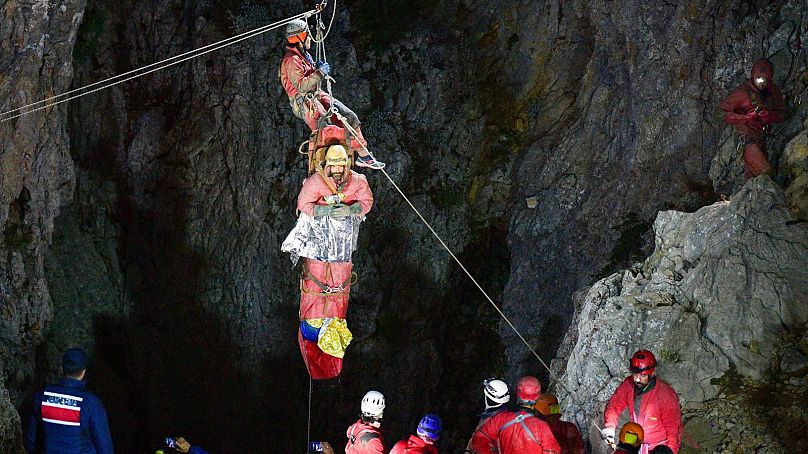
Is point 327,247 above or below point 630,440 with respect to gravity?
above

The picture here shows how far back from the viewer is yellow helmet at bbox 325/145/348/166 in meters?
10.8

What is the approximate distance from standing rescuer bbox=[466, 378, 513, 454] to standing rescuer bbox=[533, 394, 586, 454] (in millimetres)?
1291

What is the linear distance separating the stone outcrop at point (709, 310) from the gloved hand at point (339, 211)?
12.0ft

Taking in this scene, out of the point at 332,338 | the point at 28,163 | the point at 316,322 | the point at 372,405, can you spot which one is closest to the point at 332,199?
the point at 316,322

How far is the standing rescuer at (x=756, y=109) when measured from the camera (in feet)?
39.7

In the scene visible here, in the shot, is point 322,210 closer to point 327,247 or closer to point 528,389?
point 327,247

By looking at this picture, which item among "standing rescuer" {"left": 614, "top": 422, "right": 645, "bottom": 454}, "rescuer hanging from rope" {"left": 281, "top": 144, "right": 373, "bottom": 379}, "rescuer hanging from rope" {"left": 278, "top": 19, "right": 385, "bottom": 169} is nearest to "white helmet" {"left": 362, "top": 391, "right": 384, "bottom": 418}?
"rescuer hanging from rope" {"left": 281, "top": 144, "right": 373, "bottom": 379}

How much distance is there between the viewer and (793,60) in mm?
12898

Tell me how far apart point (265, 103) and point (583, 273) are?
6.54 meters

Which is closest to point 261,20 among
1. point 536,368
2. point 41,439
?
point 536,368

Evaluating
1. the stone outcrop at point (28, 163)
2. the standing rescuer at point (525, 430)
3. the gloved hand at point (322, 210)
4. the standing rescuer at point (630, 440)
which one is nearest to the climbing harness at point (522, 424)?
the standing rescuer at point (525, 430)

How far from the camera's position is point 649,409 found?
372 inches

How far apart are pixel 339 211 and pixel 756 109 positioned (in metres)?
5.65

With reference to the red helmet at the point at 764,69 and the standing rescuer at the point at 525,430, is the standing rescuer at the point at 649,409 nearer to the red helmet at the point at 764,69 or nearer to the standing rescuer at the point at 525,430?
the standing rescuer at the point at 525,430
